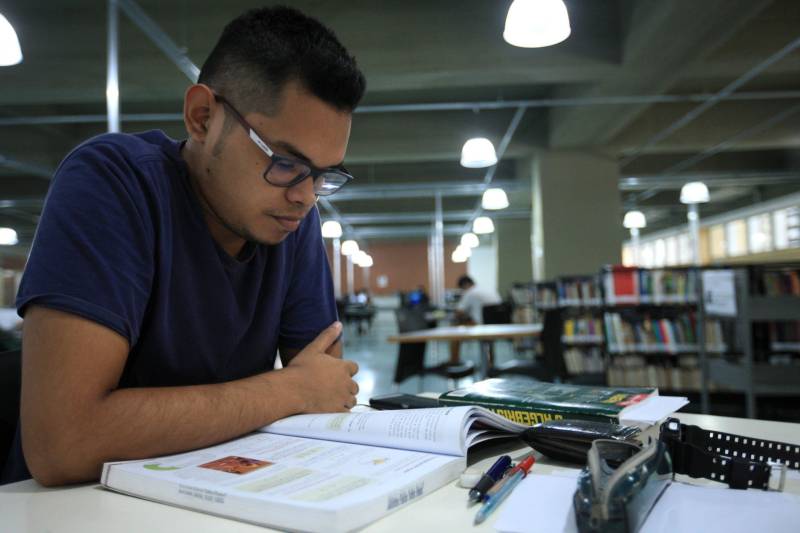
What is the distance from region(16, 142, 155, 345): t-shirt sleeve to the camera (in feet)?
2.39

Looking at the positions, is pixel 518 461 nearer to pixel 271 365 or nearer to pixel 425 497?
pixel 425 497

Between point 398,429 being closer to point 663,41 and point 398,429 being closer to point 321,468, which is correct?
point 321,468

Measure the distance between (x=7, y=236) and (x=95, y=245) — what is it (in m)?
5.29

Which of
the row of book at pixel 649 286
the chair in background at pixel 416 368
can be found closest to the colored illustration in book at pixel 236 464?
the chair in background at pixel 416 368

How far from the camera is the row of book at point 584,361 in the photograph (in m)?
6.61

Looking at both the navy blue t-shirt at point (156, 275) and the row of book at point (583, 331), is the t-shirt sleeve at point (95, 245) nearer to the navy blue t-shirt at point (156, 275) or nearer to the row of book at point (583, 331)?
the navy blue t-shirt at point (156, 275)

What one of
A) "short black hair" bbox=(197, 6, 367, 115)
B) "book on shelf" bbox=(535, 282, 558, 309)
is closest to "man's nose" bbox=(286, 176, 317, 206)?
"short black hair" bbox=(197, 6, 367, 115)

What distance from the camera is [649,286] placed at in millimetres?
5613

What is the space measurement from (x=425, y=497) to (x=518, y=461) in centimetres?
21

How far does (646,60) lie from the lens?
5703 millimetres

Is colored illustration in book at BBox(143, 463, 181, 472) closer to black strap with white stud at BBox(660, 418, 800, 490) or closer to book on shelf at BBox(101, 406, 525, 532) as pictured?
book on shelf at BBox(101, 406, 525, 532)

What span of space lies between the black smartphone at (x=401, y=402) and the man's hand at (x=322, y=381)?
0.05m

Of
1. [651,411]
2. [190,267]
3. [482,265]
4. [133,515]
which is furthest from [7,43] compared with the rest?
[482,265]

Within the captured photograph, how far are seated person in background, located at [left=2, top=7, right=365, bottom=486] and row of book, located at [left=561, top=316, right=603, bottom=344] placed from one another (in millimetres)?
5949
